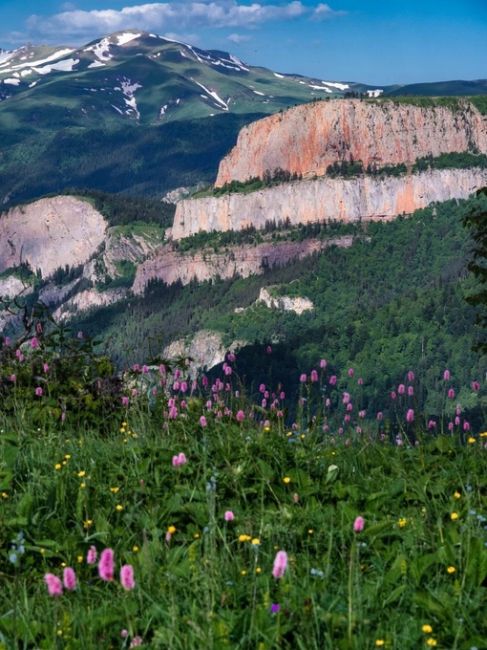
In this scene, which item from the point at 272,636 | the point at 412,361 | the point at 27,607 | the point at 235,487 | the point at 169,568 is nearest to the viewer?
the point at 272,636

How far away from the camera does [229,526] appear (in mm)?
9703

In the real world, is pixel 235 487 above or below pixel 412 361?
above

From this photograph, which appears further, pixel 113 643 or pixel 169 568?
pixel 169 568

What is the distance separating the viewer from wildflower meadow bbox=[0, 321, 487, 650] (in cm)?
735

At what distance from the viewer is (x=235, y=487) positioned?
10.5 metres

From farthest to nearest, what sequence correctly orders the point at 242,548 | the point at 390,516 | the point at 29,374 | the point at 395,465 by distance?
the point at 29,374 < the point at 395,465 < the point at 390,516 < the point at 242,548

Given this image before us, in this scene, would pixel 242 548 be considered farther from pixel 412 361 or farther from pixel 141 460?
pixel 412 361

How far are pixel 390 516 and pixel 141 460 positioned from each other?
284 centimetres

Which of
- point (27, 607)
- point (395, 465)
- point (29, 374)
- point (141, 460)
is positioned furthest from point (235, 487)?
point (29, 374)

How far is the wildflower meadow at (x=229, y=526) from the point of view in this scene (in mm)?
7352

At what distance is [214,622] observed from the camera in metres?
7.32

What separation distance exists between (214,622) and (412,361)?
182 metres

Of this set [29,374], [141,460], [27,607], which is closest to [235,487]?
[141,460]

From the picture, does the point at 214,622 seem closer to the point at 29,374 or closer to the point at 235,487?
the point at 235,487
